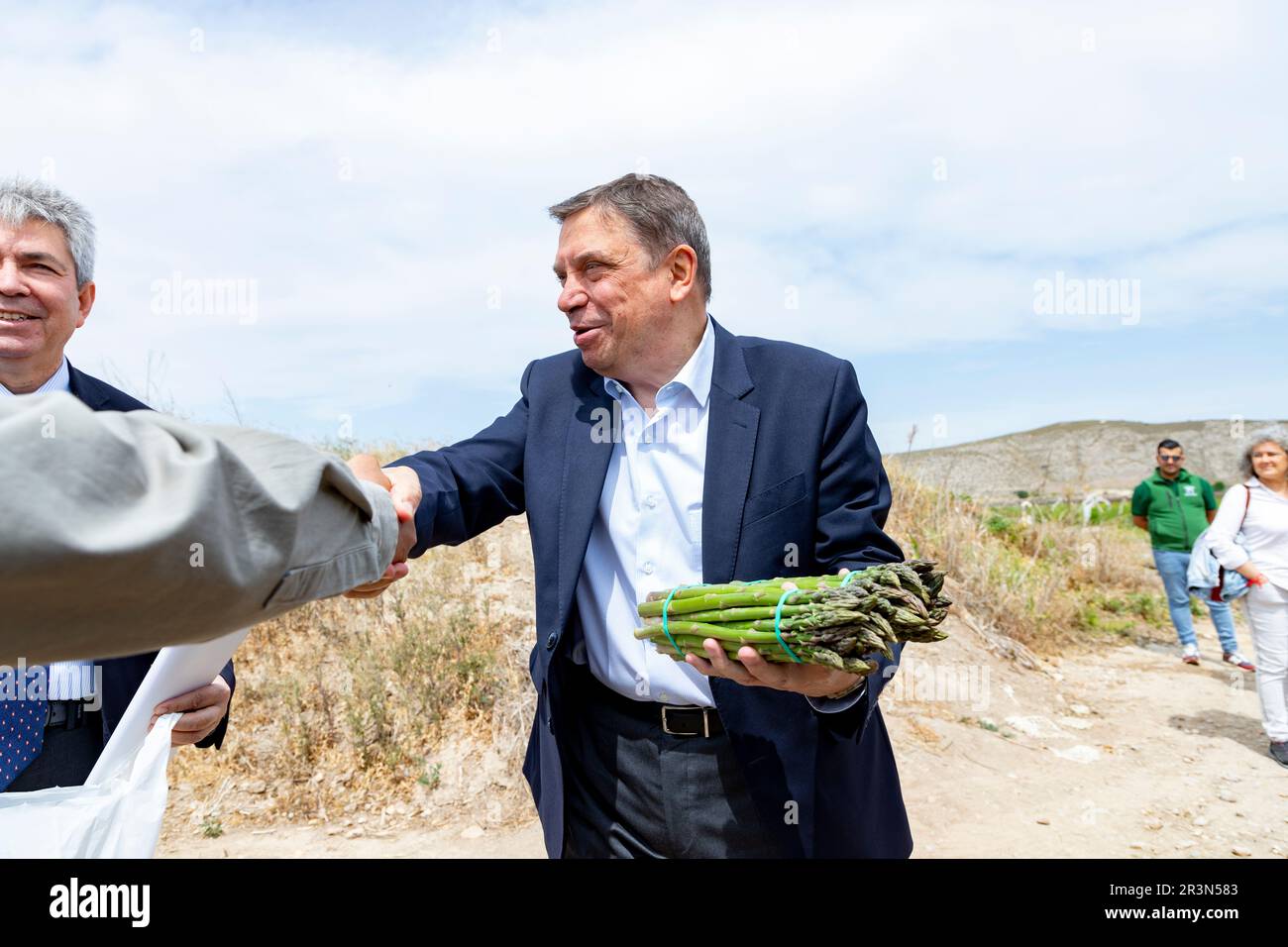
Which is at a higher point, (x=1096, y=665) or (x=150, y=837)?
(x=150, y=837)

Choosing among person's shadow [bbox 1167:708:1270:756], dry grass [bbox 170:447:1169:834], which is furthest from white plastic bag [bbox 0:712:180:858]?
person's shadow [bbox 1167:708:1270:756]

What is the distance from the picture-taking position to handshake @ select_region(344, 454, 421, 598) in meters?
2.47

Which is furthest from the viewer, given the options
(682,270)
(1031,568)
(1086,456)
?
(1086,456)

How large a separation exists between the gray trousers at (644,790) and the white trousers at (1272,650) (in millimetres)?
6066

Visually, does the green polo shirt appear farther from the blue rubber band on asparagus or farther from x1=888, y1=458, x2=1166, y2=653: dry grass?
the blue rubber band on asparagus

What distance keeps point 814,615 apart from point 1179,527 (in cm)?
904

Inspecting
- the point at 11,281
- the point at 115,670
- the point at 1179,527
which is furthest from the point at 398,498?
the point at 1179,527

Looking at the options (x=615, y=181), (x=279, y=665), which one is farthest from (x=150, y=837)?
(x=279, y=665)

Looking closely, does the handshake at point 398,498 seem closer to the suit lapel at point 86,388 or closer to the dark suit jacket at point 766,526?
the dark suit jacket at point 766,526

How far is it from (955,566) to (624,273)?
8363 mm

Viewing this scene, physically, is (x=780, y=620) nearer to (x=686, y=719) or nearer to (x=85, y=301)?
(x=686, y=719)

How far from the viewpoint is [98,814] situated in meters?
2.19

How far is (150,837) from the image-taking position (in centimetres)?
230

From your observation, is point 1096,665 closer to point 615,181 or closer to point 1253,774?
point 1253,774
